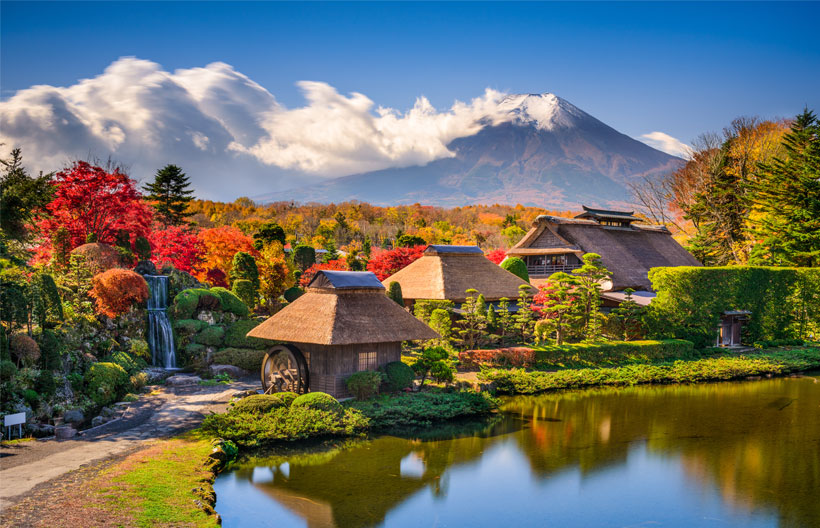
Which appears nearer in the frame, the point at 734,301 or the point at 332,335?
the point at 332,335

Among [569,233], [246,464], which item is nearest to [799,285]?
[569,233]

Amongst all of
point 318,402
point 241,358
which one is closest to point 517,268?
point 241,358

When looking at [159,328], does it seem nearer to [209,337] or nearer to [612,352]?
[209,337]

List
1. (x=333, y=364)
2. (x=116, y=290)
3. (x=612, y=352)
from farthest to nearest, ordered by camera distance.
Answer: (x=612, y=352), (x=116, y=290), (x=333, y=364)

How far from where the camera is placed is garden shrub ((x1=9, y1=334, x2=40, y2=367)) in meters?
16.3

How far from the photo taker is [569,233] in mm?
40281

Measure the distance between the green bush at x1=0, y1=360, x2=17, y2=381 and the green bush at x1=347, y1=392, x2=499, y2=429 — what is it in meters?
9.76

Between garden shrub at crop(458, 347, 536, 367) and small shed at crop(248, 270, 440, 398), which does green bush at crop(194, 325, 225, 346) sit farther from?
garden shrub at crop(458, 347, 536, 367)

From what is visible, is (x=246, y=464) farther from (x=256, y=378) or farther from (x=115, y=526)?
(x=256, y=378)

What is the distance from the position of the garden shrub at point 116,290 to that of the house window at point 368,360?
10432 mm

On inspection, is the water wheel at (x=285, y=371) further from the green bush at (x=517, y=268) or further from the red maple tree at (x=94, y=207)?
the green bush at (x=517, y=268)

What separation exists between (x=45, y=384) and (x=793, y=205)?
1702 inches

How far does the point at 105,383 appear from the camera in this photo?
1877cm

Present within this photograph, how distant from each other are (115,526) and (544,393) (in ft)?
59.3
